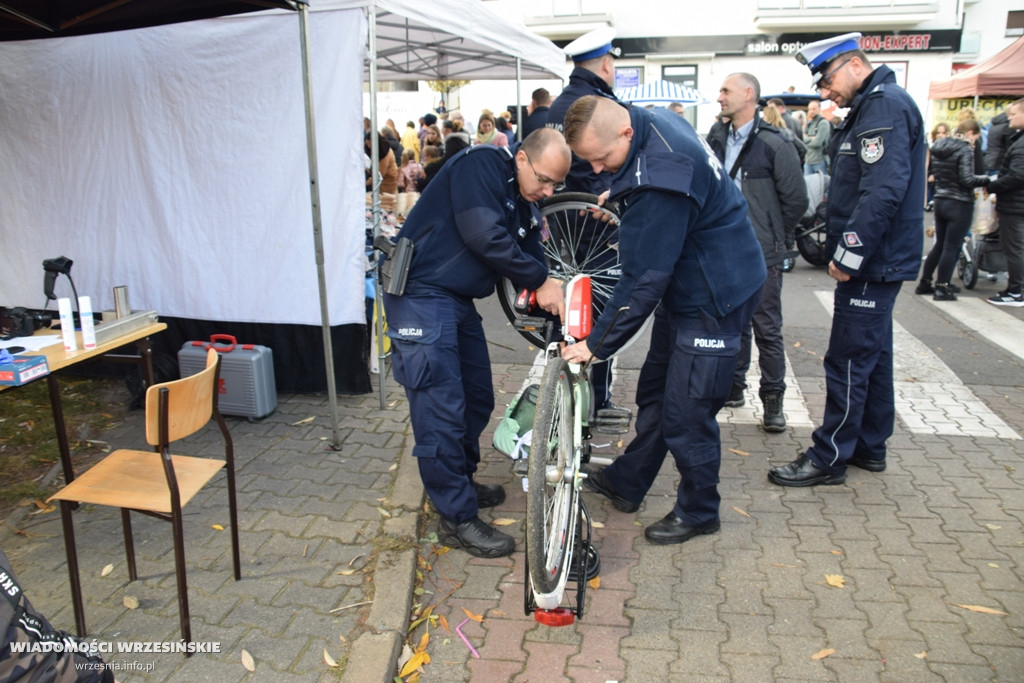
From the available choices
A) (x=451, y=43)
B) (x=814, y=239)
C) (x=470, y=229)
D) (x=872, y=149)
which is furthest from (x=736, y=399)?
(x=451, y=43)

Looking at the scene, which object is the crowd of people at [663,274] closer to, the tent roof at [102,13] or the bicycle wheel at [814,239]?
the tent roof at [102,13]

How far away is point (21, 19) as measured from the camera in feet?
14.7

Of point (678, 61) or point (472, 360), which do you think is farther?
point (678, 61)

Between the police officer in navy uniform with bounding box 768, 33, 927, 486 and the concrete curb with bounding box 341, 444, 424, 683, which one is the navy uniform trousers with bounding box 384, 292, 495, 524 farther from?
the police officer in navy uniform with bounding box 768, 33, 927, 486

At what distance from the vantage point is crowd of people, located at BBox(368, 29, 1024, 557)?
9.62ft

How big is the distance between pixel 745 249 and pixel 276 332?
3371 millimetres

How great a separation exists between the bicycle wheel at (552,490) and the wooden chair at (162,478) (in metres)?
1.26

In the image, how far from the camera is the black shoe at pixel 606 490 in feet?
12.4

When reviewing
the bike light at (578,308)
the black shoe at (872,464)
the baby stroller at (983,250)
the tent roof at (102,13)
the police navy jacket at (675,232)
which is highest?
the tent roof at (102,13)

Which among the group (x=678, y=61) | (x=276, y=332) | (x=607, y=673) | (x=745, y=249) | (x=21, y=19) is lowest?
(x=607, y=673)

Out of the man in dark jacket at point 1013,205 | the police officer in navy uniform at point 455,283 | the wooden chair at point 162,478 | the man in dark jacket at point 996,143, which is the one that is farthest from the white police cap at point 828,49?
the man in dark jacket at point 996,143

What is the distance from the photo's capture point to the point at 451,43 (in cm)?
948

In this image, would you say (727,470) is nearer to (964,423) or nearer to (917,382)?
(964,423)

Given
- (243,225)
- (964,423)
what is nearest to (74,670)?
(243,225)
